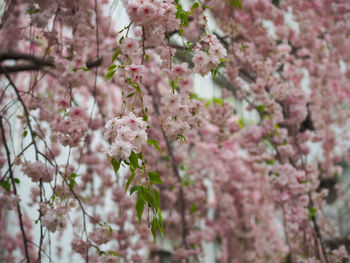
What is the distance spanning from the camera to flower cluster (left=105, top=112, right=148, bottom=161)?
2.76ft

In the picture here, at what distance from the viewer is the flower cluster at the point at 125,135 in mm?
842

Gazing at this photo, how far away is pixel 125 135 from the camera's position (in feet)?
Answer: 2.86

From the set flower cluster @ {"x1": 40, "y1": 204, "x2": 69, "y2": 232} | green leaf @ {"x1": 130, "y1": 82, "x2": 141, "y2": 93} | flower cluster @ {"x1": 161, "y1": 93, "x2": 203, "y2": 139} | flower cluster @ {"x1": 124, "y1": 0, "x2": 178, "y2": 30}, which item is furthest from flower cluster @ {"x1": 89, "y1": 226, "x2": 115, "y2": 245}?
flower cluster @ {"x1": 124, "y1": 0, "x2": 178, "y2": 30}

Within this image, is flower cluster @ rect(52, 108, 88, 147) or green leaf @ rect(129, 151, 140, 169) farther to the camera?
flower cluster @ rect(52, 108, 88, 147)

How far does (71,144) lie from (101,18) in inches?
78.0

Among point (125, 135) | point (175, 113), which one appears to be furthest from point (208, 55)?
point (125, 135)

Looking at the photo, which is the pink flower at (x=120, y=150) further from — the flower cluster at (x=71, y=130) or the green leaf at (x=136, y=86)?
the flower cluster at (x=71, y=130)

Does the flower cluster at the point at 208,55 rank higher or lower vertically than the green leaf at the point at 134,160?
higher

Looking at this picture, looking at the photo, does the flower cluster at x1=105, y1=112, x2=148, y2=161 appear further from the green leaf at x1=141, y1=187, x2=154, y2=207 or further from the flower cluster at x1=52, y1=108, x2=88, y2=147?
the flower cluster at x1=52, y1=108, x2=88, y2=147

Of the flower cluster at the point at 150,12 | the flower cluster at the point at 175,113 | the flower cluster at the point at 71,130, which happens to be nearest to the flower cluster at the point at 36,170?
the flower cluster at the point at 71,130

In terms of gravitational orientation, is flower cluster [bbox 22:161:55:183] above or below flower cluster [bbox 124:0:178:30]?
below

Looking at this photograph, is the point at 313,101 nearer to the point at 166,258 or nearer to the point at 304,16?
the point at 304,16

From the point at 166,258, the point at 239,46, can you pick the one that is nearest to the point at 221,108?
the point at 239,46

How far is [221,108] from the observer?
6.82 ft
